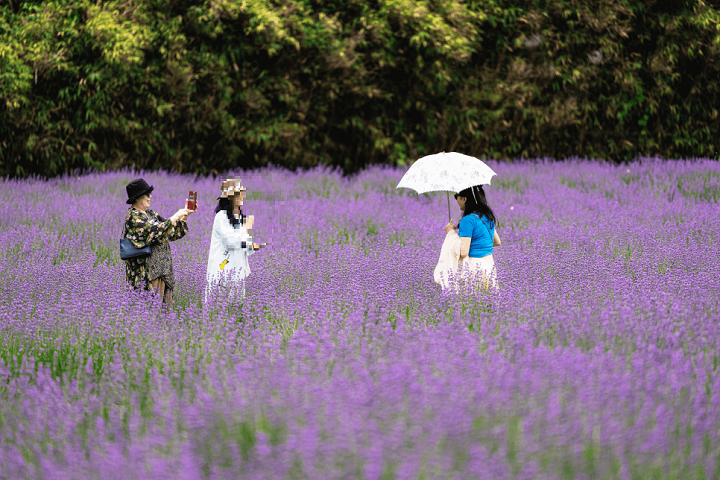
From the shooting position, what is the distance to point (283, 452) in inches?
84.6

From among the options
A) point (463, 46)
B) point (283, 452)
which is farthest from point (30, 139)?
point (283, 452)

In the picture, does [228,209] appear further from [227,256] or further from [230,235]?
[227,256]

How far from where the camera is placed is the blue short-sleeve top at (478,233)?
4.39 m

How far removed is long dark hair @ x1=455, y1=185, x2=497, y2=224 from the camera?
4430mm

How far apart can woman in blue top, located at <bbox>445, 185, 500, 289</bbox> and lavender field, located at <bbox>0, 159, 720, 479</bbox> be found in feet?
0.73

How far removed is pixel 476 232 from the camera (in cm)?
444

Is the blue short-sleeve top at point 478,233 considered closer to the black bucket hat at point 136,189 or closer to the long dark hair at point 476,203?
the long dark hair at point 476,203

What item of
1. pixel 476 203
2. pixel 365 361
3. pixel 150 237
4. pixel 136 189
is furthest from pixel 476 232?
pixel 136 189

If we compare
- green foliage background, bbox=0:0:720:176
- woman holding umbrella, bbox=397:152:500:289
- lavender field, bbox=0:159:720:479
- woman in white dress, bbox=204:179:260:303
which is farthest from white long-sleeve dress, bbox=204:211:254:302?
green foliage background, bbox=0:0:720:176

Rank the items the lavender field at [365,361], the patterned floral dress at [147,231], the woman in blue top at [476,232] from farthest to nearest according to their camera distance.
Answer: the woman in blue top at [476,232] → the patterned floral dress at [147,231] → the lavender field at [365,361]

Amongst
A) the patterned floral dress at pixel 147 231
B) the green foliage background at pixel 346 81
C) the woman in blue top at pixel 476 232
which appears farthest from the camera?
the green foliage background at pixel 346 81

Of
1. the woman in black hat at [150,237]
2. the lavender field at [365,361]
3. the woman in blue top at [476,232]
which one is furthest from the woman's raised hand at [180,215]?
the woman in blue top at [476,232]

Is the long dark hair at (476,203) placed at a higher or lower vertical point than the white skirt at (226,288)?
higher

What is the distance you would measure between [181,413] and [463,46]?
984cm
